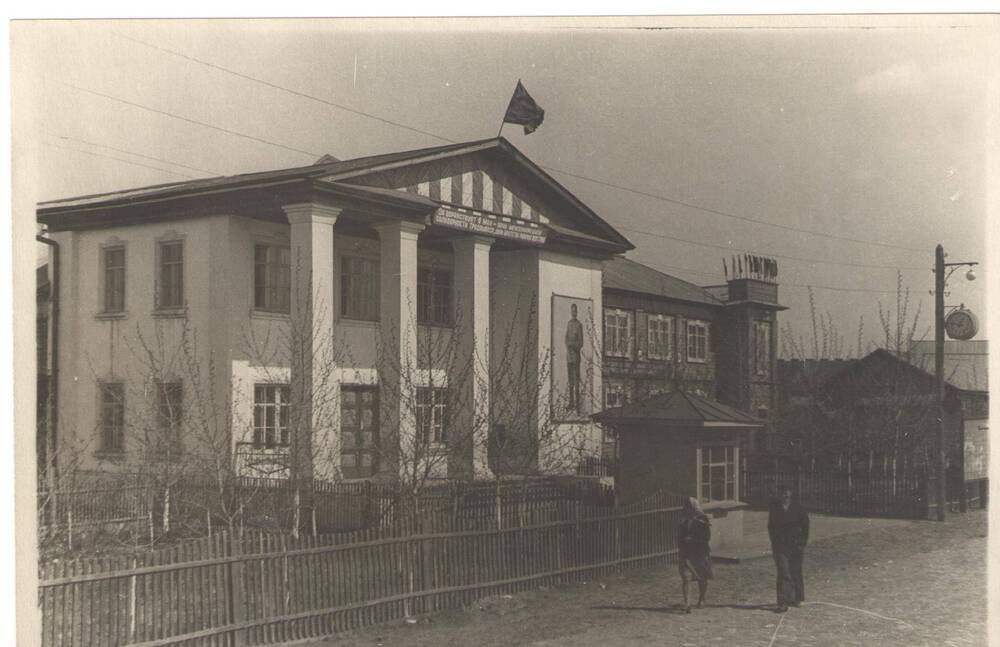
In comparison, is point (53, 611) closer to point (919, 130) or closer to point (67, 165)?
point (67, 165)

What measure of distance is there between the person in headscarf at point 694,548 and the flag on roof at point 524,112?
211 inches

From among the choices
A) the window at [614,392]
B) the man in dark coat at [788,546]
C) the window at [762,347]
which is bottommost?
the man in dark coat at [788,546]

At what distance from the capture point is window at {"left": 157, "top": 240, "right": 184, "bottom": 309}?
57.7 ft

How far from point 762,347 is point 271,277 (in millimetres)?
13466

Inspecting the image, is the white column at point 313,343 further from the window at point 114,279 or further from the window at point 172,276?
the window at point 114,279

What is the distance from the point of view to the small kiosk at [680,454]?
1622 cm

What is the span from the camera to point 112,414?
13.6 meters

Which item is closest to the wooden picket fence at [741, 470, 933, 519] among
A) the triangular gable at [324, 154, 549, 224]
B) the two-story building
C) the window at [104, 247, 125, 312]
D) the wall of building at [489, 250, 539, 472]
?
the two-story building

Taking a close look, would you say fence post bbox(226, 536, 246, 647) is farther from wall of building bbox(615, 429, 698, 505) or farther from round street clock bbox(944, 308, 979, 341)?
round street clock bbox(944, 308, 979, 341)

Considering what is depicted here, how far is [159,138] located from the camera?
450 inches

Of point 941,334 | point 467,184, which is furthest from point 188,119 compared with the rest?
point 941,334

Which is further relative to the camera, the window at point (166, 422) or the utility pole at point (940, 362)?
the window at point (166, 422)

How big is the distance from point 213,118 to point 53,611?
5877 mm

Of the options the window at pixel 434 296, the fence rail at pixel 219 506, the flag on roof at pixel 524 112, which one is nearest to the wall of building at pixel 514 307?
the window at pixel 434 296
